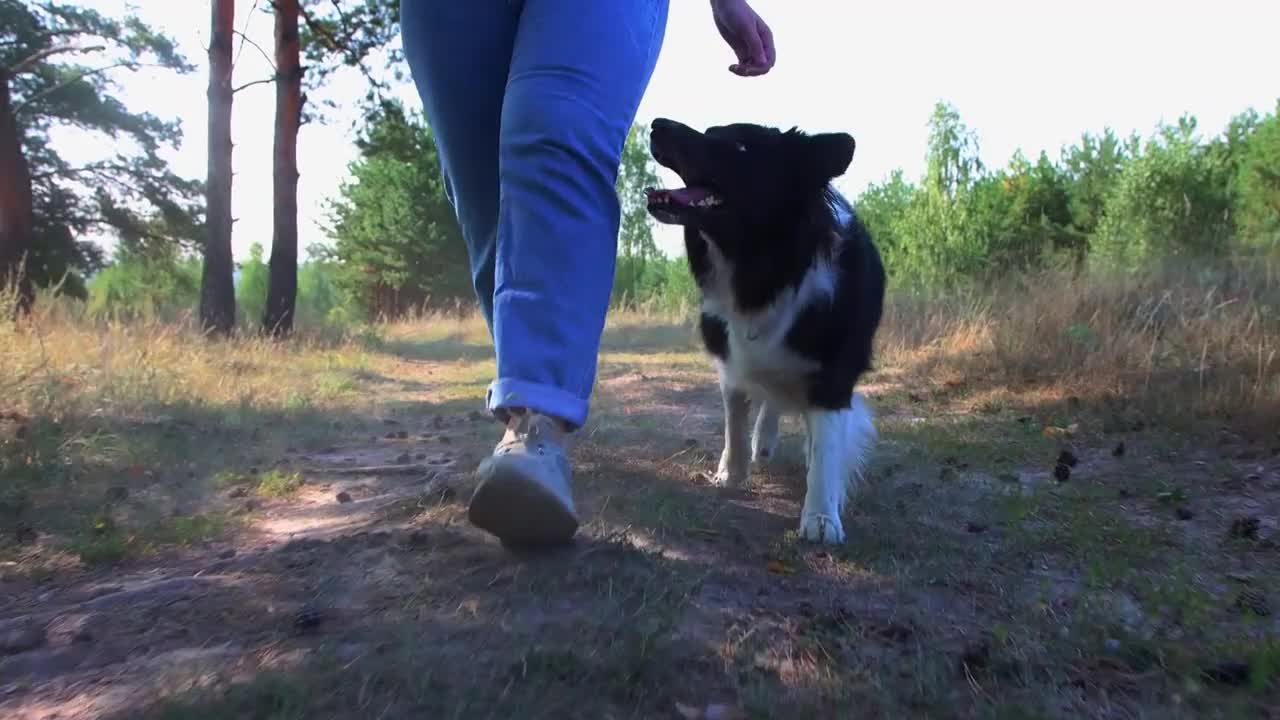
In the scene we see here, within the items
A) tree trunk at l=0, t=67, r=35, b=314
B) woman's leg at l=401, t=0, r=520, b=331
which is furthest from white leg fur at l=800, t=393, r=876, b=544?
tree trunk at l=0, t=67, r=35, b=314

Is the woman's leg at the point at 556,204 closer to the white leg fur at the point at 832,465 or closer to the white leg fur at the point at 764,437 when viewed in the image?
the white leg fur at the point at 832,465

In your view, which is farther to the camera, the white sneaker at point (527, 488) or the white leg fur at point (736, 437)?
the white leg fur at point (736, 437)

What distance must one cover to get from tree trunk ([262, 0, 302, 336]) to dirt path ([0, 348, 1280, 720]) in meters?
10.1

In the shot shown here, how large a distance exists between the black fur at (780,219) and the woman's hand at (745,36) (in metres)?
0.27

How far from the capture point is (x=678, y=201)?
2674 millimetres

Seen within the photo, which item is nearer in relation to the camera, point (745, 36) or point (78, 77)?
point (745, 36)

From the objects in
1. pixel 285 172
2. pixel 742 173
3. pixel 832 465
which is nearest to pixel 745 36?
pixel 742 173

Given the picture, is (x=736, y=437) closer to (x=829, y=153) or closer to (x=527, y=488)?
(x=829, y=153)

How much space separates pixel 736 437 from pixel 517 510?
1.75 meters

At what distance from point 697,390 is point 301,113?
9.01 meters

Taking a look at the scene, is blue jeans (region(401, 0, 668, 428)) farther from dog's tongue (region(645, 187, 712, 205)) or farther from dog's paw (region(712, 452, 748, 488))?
dog's paw (region(712, 452, 748, 488))

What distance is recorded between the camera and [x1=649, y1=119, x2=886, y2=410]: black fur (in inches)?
106

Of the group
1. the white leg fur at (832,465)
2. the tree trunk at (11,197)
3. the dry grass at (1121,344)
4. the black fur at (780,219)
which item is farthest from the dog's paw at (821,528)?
the tree trunk at (11,197)

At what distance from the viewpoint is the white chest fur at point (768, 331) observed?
2834mm
